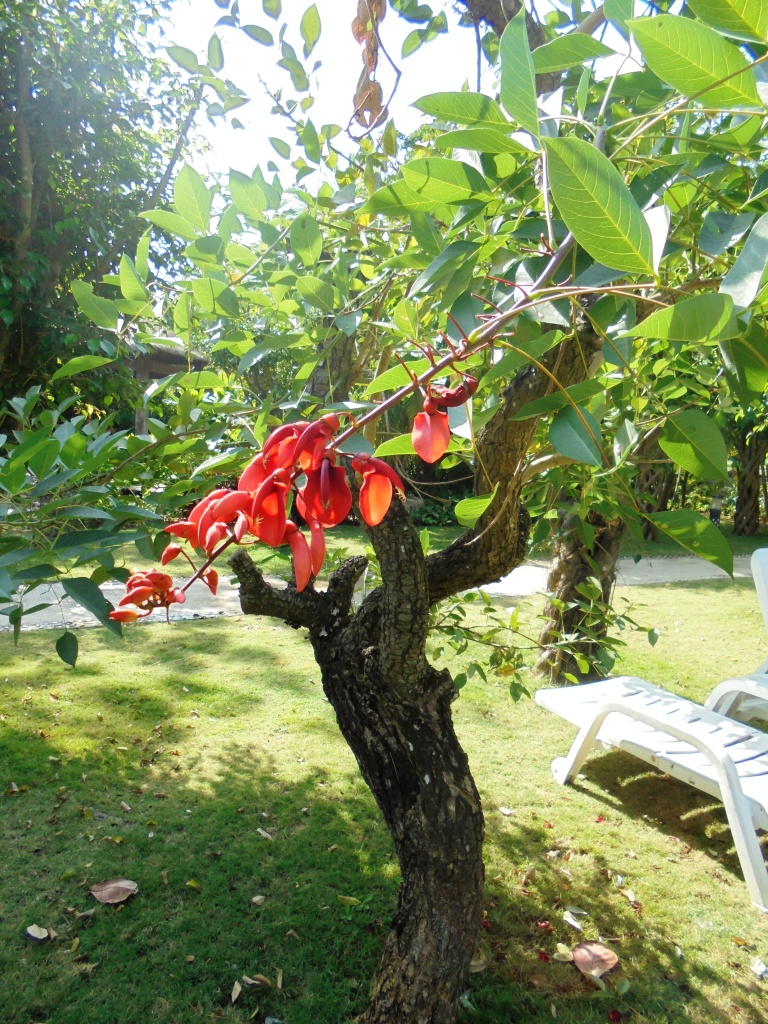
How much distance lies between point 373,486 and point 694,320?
227 mm

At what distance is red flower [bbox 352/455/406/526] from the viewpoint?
42 cm

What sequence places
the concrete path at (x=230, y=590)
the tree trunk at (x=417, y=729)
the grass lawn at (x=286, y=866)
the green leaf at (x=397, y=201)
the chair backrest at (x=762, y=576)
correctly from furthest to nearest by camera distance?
the concrete path at (x=230, y=590) < the chair backrest at (x=762, y=576) < the grass lawn at (x=286, y=866) < the tree trunk at (x=417, y=729) < the green leaf at (x=397, y=201)

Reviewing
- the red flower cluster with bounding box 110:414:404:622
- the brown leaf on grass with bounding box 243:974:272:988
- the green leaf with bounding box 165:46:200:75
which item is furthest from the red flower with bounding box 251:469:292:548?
the brown leaf on grass with bounding box 243:974:272:988

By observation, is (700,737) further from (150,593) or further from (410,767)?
(150,593)

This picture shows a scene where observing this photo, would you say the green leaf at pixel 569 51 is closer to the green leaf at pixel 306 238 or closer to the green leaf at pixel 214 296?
the green leaf at pixel 306 238

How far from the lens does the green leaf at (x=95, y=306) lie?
104cm

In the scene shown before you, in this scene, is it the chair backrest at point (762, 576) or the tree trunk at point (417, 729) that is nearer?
the tree trunk at point (417, 729)

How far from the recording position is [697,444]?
0.72m

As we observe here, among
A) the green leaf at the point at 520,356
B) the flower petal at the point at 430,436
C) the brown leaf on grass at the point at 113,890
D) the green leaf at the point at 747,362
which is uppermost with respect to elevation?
the green leaf at the point at 520,356

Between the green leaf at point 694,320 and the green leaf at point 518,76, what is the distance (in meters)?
0.28

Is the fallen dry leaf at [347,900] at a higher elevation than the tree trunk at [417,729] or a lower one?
lower

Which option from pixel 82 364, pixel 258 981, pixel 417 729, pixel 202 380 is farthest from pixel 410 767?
pixel 82 364

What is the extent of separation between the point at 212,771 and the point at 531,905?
1632mm

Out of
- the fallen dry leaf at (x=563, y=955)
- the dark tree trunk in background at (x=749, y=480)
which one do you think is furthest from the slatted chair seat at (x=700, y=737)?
the dark tree trunk in background at (x=749, y=480)
